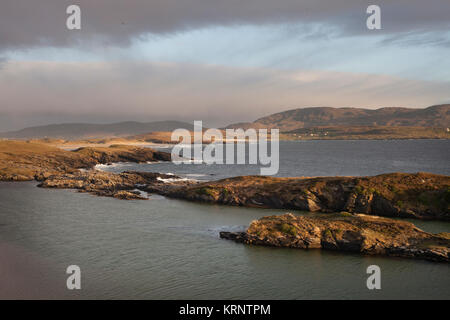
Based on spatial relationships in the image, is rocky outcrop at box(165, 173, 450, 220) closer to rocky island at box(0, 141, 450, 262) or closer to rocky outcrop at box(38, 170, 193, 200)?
rocky island at box(0, 141, 450, 262)

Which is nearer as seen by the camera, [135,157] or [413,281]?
[413,281]

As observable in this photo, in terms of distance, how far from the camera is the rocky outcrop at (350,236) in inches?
976

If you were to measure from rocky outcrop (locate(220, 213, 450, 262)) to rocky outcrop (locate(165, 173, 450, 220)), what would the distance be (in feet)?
36.5

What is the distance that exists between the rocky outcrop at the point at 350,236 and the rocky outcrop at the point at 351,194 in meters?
11.1

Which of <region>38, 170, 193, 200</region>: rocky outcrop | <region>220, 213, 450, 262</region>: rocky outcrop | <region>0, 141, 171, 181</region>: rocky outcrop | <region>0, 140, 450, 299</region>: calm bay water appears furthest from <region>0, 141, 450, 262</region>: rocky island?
<region>0, 140, 450, 299</region>: calm bay water

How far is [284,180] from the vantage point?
4878cm

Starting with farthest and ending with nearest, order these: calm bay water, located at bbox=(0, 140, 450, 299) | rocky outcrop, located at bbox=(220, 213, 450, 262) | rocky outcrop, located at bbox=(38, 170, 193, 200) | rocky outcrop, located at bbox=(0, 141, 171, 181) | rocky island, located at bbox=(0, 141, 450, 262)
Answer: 1. rocky outcrop, located at bbox=(0, 141, 171, 181)
2. rocky outcrop, located at bbox=(38, 170, 193, 200)
3. rocky island, located at bbox=(0, 141, 450, 262)
4. rocky outcrop, located at bbox=(220, 213, 450, 262)
5. calm bay water, located at bbox=(0, 140, 450, 299)

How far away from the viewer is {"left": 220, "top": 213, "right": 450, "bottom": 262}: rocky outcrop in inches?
976

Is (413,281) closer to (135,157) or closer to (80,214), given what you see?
(80,214)

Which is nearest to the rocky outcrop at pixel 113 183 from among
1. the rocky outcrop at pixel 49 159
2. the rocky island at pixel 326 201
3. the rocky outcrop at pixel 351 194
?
the rocky island at pixel 326 201

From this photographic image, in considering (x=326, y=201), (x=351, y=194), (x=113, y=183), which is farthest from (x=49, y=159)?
(x=351, y=194)
